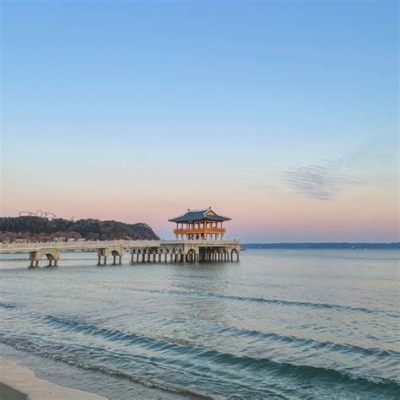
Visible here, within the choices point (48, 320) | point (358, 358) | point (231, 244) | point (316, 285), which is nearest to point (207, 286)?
point (316, 285)

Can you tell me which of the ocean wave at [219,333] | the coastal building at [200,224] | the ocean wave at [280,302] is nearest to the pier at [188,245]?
the coastal building at [200,224]

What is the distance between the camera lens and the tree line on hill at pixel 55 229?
154 m

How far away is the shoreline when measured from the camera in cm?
1115

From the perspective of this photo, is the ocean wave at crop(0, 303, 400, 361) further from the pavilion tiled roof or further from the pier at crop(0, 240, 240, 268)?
the pavilion tiled roof

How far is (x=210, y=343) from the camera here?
58.4ft

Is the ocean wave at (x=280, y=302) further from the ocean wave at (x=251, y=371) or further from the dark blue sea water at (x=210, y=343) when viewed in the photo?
the ocean wave at (x=251, y=371)

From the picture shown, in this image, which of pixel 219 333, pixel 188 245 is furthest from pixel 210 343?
pixel 188 245

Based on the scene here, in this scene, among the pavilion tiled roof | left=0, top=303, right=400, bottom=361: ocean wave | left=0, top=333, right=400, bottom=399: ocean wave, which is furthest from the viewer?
the pavilion tiled roof

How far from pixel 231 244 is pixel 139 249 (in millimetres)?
13857

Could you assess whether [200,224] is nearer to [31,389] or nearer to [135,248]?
[135,248]

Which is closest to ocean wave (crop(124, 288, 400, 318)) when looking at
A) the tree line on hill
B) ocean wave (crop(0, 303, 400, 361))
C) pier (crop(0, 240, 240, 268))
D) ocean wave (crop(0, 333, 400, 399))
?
ocean wave (crop(0, 303, 400, 361))

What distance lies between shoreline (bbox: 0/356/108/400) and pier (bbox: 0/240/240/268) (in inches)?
1901

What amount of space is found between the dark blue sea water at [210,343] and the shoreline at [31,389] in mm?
571

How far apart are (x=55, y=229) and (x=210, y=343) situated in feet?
528
